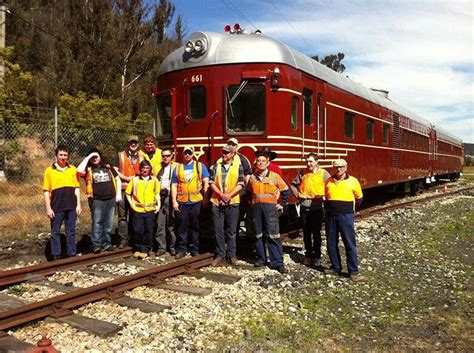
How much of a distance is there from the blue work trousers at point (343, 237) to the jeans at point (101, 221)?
11.7ft

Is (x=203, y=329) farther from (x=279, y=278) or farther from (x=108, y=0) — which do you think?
(x=108, y=0)

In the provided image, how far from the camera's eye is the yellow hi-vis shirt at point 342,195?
23.2 ft

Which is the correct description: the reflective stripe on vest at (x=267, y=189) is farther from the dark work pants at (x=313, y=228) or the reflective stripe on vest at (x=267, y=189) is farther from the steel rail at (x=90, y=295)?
the steel rail at (x=90, y=295)

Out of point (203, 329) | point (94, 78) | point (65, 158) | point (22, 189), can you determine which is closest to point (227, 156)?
point (65, 158)

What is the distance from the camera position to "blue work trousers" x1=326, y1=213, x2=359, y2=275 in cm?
700

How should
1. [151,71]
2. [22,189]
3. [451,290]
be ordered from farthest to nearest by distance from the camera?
[151,71], [22,189], [451,290]

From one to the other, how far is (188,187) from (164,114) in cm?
217

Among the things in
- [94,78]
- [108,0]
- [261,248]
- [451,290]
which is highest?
[108,0]

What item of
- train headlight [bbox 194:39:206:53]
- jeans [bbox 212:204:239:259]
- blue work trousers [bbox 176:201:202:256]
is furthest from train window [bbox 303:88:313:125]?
blue work trousers [bbox 176:201:202:256]

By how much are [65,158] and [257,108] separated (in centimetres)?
321

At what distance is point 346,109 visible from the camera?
1144cm

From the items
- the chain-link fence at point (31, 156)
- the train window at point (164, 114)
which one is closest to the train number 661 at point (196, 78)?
the train window at point (164, 114)

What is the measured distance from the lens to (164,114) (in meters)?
9.46

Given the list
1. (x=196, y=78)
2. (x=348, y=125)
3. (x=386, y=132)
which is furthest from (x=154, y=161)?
(x=386, y=132)
